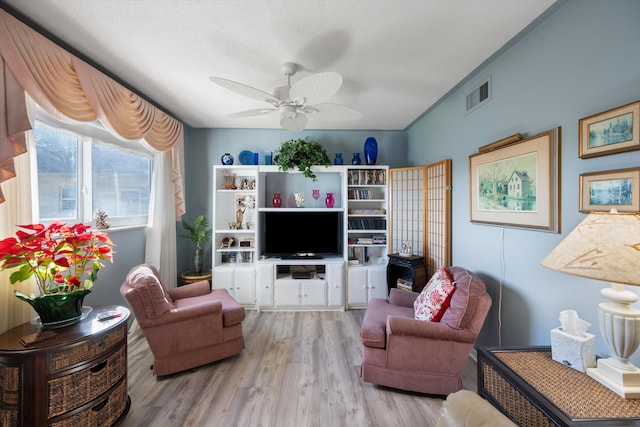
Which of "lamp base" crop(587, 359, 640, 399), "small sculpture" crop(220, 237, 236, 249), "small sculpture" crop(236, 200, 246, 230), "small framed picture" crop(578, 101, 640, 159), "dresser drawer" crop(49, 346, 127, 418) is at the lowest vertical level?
"dresser drawer" crop(49, 346, 127, 418)

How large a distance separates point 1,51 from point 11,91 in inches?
8.5

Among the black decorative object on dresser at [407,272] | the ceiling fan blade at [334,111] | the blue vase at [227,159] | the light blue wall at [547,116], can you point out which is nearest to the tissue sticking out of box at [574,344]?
the light blue wall at [547,116]

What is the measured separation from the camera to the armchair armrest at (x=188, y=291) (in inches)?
106

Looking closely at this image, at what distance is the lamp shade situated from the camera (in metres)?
0.93

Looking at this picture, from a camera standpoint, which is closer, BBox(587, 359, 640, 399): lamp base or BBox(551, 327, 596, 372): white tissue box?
BBox(587, 359, 640, 399): lamp base

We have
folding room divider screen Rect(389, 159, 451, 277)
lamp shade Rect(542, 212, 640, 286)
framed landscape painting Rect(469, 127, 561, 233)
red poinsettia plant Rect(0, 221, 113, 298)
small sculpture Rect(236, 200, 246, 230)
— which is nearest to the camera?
lamp shade Rect(542, 212, 640, 286)

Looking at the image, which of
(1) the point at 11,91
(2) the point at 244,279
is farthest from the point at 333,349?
(1) the point at 11,91

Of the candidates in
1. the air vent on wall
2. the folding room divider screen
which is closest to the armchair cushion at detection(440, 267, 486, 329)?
the folding room divider screen

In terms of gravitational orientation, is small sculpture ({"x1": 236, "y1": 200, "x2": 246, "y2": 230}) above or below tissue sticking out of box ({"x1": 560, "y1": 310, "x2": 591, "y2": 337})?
above

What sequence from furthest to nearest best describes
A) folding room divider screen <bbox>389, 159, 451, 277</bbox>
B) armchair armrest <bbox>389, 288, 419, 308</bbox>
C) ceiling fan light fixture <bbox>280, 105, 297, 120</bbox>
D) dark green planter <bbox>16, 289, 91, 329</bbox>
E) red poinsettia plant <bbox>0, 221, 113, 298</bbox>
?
folding room divider screen <bbox>389, 159, 451, 277</bbox> → armchair armrest <bbox>389, 288, 419, 308</bbox> → ceiling fan light fixture <bbox>280, 105, 297, 120</bbox> → dark green planter <bbox>16, 289, 91, 329</bbox> → red poinsettia plant <bbox>0, 221, 113, 298</bbox>

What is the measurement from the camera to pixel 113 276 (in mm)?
2568

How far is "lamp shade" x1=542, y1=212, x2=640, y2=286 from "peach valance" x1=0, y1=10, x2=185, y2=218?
2.93m

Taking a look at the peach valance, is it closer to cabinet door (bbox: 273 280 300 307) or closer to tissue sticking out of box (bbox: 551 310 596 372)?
cabinet door (bbox: 273 280 300 307)

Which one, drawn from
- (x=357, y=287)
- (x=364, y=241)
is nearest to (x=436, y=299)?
(x=357, y=287)
